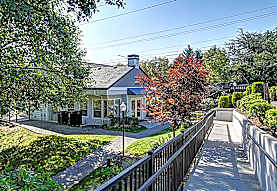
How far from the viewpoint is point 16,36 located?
5.53 m

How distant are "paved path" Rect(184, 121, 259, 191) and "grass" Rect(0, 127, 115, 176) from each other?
4395mm

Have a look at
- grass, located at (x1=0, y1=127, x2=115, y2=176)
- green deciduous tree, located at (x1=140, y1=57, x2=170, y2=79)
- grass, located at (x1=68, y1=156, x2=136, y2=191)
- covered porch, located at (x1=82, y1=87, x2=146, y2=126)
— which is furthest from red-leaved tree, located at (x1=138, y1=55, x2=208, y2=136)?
covered porch, located at (x1=82, y1=87, x2=146, y2=126)

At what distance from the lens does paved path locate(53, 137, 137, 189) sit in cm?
537

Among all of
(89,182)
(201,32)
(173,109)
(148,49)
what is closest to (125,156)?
(89,182)

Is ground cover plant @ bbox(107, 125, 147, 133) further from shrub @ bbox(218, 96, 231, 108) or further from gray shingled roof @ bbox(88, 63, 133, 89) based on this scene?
shrub @ bbox(218, 96, 231, 108)

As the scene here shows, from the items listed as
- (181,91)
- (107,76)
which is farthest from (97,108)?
(181,91)

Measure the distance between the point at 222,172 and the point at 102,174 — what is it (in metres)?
3.31

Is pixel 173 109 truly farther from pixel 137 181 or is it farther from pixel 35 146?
pixel 35 146

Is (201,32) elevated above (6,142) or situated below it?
above

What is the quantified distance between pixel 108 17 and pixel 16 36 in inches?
361

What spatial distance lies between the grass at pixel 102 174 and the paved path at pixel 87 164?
0.22 m

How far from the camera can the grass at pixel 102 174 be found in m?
4.86

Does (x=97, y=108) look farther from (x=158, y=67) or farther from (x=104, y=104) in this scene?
(x=158, y=67)

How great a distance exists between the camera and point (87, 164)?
6.39 meters
